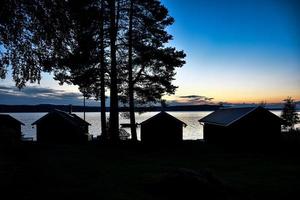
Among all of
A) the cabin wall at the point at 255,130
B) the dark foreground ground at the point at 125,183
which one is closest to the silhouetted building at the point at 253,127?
the cabin wall at the point at 255,130

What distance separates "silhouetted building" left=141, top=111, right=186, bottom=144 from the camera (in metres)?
35.1

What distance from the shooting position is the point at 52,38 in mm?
12297

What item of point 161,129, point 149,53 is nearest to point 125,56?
point 149,53

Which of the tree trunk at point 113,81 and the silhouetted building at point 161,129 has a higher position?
the tree trunk at point 113,81

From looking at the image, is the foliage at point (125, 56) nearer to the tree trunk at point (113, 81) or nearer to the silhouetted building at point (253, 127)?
the tree trunk at point (113, 81)

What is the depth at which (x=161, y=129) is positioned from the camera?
116 ft

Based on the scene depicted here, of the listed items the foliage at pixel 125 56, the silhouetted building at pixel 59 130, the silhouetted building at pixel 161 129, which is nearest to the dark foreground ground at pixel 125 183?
the foliage at pixel 125 56

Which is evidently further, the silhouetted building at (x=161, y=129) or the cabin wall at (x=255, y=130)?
the silhouetted building at (x=161, y=129)

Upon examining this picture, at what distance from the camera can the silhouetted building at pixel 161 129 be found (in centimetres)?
3506

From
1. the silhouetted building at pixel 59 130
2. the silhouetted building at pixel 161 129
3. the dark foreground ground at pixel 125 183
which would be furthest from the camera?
the silhouetted building at pixel 59 130

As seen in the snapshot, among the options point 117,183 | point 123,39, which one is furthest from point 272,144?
point 117,183

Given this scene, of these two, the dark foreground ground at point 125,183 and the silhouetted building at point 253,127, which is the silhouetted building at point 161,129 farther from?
the dark foreground ground at point 125,183

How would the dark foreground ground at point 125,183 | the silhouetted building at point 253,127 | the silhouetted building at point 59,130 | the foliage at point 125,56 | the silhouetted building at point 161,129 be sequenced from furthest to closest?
the silhouetted building at point 59,130 → the silhouetted building at point 161,129 → the silhouetted building at point 253,127 → the foliage at point 125,56 → the dark foreground ground at point 125,183

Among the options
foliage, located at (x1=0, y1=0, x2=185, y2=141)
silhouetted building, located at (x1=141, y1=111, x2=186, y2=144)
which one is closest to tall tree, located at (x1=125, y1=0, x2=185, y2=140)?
foliage, located at (x1=0, y1=0, x2=185, y2=141)
